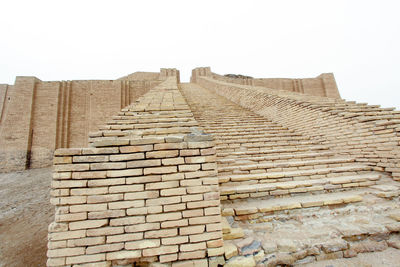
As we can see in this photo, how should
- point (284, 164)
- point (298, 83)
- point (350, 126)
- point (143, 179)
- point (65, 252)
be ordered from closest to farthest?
point (65, 252) < point (143, 179) < point (284, 164) < point (350, 126) < point (298, 83)

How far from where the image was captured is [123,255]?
4.24 feet

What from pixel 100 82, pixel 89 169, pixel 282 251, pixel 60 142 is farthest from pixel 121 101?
pixel 282 251

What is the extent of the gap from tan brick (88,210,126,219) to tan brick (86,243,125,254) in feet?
0.68

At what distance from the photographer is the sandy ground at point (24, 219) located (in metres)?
2.63

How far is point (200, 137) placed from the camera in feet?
4.98

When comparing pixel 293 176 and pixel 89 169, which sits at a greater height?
pixel 89 169

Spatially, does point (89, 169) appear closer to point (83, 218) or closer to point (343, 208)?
point (83, 218)

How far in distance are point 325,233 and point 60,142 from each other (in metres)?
10.0

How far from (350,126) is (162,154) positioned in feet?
10.8

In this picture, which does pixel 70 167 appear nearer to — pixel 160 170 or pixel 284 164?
pixel 160 170

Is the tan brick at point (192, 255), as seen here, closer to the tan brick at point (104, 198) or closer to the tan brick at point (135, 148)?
the tan brick at point (104, 198)

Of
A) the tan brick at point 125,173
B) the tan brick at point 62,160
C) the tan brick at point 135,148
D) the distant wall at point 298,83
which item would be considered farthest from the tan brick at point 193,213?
the distant wall at point 298,83

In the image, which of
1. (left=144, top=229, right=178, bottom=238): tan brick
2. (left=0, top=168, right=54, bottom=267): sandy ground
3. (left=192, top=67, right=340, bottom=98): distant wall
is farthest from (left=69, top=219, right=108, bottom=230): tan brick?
(left=192, top=67, right=340, bottom=98): distant wall

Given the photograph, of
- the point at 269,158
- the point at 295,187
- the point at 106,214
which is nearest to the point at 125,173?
the point at 106,214
